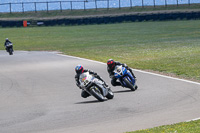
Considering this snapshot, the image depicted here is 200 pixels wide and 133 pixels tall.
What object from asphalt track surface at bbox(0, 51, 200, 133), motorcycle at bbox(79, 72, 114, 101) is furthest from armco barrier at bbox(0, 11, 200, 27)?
motorcycle at bbox(79, 72, 114, 101)

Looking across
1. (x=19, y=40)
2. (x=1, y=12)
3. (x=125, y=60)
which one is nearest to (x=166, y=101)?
(x=125, y=60)

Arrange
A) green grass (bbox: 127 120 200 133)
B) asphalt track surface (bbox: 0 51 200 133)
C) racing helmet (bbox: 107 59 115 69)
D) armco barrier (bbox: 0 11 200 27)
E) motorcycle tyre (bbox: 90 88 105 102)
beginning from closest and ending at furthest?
green grass (bbox: 127 120 200 133)
asphalt track surface (bbox: 0 51 200 133)
motorcycle tyre (bbox: 90 88 105 102)
racing helmet (bbox: 107 59 115 69)
armco barrier (bbox: 0 11 200 27)

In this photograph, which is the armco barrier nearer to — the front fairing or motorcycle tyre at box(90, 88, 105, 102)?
the front fairing

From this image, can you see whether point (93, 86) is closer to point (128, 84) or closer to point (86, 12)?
point (128, 84)

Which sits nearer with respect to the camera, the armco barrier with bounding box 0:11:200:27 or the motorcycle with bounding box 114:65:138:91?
the motorcycle with bounding box 114:65:138:91

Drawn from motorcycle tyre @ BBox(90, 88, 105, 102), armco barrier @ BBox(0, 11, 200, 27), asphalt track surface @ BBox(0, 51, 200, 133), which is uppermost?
armco barrier @ BBox(0, 11, 200, 27)

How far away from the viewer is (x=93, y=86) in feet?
40.8

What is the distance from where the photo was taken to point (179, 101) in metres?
11.9

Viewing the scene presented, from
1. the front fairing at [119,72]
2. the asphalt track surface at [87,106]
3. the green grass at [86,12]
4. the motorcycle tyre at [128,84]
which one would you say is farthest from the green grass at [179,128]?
the green grass at [86,12]

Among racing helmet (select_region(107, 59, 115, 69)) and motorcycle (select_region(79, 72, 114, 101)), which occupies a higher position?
racing helmet (select_region(107, 59, 115, 69))

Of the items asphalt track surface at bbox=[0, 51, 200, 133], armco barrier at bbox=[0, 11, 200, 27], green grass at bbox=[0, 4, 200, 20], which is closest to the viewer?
asphalt track surface at bbox=[0, 51, 200, 133]

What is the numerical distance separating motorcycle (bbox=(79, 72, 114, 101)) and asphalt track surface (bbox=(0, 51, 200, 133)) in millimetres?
241

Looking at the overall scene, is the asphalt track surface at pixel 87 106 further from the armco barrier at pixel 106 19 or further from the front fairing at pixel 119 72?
the armco barrier at pixel 106 19

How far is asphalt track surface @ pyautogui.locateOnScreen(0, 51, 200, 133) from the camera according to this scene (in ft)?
31.3
